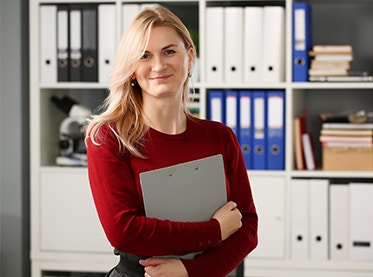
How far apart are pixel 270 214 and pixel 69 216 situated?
3.28ft

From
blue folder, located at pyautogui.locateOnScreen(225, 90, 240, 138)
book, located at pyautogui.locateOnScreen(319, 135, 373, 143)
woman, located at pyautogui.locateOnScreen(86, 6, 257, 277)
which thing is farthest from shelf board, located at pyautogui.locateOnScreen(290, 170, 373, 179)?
woman, located at pyautogui.locateOnScreen(86, 6, 257, 277)

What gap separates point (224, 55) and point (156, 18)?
5.18 feet

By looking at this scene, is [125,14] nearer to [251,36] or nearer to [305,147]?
[251,36]

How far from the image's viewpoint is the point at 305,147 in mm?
3336

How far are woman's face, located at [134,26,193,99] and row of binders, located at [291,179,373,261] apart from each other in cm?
166

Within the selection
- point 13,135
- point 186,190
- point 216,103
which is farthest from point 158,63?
point 13,135

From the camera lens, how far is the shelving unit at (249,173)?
129 inches

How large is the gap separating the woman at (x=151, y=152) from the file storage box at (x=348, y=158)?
153cm

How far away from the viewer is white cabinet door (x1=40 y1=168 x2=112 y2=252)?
11.1 ft

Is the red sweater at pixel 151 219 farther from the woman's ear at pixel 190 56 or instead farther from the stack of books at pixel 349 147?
the stack of books at pixel 349 147

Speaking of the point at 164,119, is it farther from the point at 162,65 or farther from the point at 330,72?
the point at 330,72

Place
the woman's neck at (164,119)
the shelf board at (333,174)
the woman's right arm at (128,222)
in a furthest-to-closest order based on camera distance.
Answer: the shelf board at (333,174)
the woman's neck at (164,119)
the woman's right arm at (128,222)

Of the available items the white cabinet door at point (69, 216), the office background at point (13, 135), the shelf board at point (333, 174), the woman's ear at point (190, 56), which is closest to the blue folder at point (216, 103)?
the shelf board at point (333, 174)

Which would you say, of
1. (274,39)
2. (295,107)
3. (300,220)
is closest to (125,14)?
(274,39)
